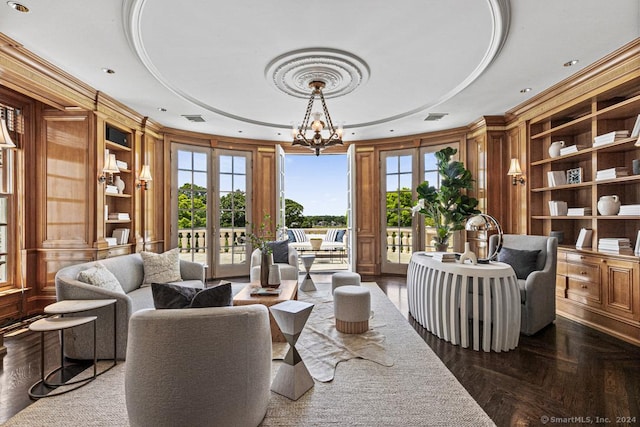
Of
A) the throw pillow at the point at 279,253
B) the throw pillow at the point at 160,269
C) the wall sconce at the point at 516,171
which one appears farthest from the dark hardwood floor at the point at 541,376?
the throw pillow at the point at 279,253

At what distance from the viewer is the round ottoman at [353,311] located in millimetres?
3242

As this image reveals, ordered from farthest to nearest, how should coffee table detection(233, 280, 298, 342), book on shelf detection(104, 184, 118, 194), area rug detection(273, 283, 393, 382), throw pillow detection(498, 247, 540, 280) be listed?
1. book on shelf detection(104, 184, 118, 194)
2. throw pillow detection(498, 247, 540, 280)
3. coffee table detection(233, 280, 298, 342)
4. area rug detection(273, 283, 393, 382)

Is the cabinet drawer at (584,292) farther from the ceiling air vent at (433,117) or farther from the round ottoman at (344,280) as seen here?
the ceiling air vent at (433,117)

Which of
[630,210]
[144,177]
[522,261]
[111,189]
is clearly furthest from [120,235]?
[630,210]

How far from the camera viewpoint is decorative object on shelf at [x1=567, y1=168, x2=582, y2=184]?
4.07 meters

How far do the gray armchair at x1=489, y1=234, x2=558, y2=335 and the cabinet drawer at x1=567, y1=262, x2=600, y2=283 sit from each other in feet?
1.54

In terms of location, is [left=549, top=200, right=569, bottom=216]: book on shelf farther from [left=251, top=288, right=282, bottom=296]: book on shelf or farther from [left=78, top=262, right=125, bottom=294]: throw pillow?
[left=78, top=262, right=125, bottom=294]: throw pillow

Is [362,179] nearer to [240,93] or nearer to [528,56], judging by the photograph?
[240,93]

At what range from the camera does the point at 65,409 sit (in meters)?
2.06

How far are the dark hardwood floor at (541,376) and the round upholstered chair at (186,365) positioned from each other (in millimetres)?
1264

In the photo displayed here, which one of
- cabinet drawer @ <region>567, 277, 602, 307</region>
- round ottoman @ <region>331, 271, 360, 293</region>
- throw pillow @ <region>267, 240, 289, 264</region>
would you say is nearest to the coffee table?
round ottoman @ <region>331, 271, 360, 293</region>

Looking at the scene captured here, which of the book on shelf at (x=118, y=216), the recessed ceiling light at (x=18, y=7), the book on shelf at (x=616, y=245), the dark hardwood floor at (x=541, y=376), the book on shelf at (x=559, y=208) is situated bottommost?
the dark hardwood floor at (x=541, y=376)

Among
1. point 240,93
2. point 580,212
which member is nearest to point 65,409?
point 240,93

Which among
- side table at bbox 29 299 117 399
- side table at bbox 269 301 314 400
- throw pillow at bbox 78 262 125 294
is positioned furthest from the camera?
Answer: throw pillow at bbox 78 262 125 294
